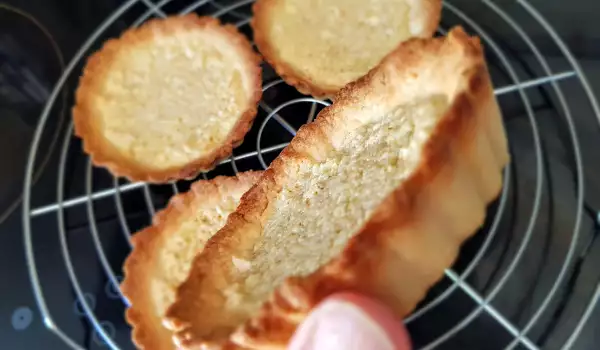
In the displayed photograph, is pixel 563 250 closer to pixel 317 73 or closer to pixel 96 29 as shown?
pixel 317 73

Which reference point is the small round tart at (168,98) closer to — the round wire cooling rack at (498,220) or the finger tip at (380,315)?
the round wire cooling rack at (498,220)

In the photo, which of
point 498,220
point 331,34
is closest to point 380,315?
point 498,220

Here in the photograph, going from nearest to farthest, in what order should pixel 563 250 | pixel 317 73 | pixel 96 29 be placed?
1. pixel 563 250
2. pixel 317 73
3. pixel 96 29

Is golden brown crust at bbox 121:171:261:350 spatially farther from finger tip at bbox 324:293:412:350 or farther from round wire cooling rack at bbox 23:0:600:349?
finger tip at bbox 324:293:412:350

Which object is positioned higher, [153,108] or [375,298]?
[153,108]

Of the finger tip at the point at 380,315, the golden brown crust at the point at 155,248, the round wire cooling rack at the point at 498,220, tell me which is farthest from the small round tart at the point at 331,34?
the finger tip at the point at 380,315

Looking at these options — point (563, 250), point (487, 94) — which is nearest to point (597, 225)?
point (563, 250)
